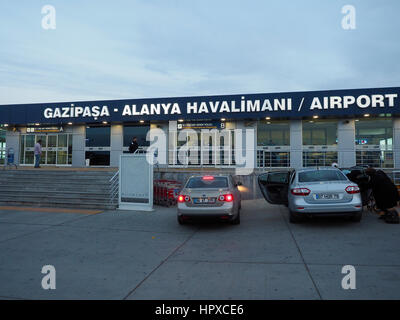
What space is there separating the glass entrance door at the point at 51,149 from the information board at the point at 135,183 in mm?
12927

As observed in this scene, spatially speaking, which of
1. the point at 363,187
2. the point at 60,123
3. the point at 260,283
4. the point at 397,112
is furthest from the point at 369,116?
the point at 60,123

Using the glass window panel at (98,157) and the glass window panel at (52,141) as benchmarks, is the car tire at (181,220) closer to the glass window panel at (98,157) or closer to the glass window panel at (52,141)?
the glass window panel at (98,157)

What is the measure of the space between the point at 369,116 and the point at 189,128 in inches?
451

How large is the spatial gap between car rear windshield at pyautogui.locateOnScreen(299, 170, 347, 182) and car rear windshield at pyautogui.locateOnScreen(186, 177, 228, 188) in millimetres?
2176

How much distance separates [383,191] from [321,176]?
64.3 inches

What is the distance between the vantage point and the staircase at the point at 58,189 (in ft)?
38.7

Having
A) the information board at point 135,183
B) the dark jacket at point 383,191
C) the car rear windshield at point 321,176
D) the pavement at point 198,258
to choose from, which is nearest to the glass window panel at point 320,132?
the pavement at point 198,258

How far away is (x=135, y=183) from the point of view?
11.4 metres

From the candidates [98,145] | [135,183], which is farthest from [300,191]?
[98,145]

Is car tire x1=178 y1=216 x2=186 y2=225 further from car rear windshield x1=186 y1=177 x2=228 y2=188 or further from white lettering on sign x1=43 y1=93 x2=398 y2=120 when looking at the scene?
white lettering on sign x1=43 y1=93 x2=398 y2=120

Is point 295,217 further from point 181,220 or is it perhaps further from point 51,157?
point 51,157

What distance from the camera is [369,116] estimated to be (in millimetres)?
18047

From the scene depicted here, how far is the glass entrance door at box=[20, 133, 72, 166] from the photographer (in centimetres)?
2264
